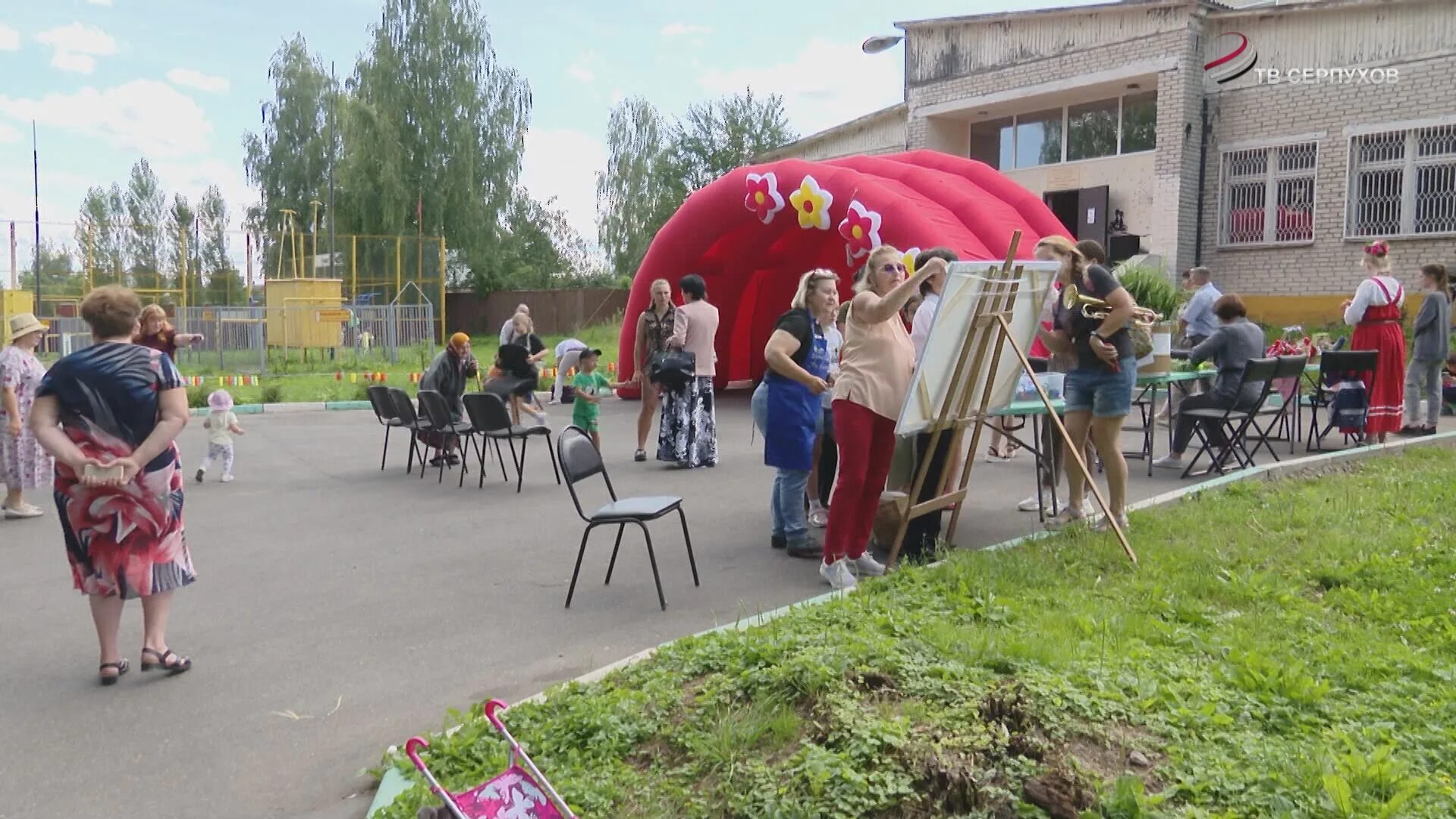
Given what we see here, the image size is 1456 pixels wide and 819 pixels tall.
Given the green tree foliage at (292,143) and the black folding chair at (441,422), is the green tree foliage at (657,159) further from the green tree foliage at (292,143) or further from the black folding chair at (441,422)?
the black folding chair at (441,422)

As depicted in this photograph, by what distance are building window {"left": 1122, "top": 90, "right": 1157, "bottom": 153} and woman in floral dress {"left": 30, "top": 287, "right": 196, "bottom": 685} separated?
21.6m

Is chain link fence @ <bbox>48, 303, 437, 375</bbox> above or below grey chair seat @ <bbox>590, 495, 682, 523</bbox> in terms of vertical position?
above

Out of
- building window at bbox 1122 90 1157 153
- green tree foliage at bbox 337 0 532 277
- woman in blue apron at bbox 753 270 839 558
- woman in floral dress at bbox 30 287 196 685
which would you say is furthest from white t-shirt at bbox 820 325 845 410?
green tree foliage at bbox 337 0 532 277

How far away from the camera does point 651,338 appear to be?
430 inches

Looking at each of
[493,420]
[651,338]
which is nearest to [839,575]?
[493,420]

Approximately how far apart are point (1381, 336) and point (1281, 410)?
1.31 meters

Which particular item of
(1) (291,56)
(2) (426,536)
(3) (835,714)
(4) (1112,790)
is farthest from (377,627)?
(1) (291,56)

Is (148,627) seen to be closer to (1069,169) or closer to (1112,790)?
(1112,790)

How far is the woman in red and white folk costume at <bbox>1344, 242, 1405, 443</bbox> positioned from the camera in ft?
33.8

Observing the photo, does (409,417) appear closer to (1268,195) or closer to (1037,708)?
(1037,708)

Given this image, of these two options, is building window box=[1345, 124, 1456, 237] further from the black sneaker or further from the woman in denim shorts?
the black sneaker

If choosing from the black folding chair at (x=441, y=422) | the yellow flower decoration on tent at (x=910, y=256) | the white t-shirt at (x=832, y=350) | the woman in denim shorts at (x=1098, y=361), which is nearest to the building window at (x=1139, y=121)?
the yellow flower decoration on tent at (x=910, y=256)

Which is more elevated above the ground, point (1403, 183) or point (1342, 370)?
point (1403, 183)

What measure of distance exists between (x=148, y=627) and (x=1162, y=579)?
4.63 meters
